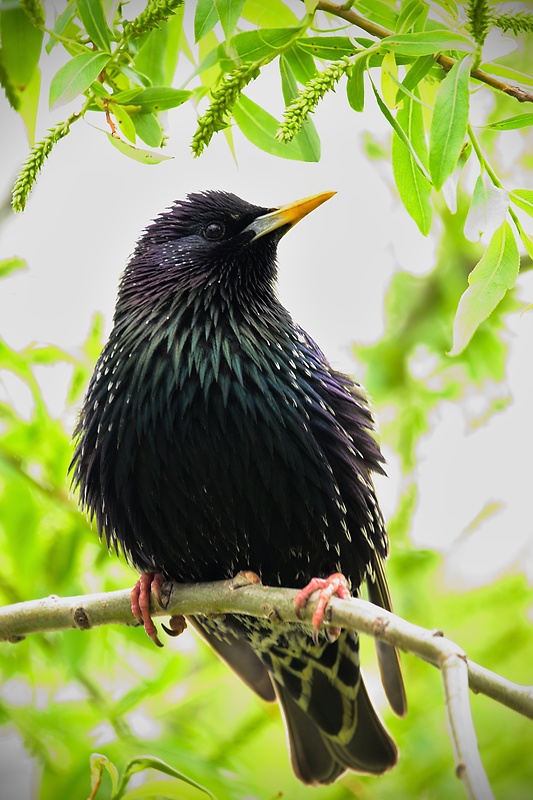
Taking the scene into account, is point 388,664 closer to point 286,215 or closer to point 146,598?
point 146,598

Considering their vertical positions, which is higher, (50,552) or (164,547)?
(50,552)

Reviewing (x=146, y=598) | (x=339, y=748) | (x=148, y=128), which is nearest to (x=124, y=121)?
(x=148, y=128)

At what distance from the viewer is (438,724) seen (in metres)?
3.72

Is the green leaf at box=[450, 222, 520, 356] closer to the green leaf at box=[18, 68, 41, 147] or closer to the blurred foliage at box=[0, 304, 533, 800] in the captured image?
the green leaf at box=[18, 68, 41, 147]

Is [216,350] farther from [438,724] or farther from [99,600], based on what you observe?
[438,724]

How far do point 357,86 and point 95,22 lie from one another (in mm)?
638

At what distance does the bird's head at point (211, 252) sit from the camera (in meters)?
2.82

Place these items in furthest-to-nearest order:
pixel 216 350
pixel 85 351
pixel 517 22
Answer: pixel 85 351, pixel 216 350, pixel 517 22

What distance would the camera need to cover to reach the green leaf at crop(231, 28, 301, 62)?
204 centimetres

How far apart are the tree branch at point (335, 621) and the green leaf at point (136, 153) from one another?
3.51 ft

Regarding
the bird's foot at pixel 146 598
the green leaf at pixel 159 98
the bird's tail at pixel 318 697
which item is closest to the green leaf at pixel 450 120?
the green leaf at pixel 159 98

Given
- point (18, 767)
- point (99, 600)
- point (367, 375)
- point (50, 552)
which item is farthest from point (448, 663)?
point (367, 375)

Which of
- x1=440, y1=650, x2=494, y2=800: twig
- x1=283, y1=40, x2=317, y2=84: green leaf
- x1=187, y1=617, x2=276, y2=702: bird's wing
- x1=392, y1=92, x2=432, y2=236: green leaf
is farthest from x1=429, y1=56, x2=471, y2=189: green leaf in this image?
x1=187, y1=617, x2=276, y2=702: bird's wing

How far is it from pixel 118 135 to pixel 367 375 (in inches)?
87.6
